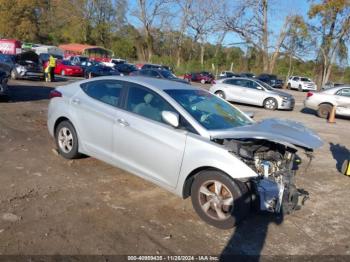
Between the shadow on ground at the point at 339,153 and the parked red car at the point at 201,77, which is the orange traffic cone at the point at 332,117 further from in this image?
the parked red car at the point at 201,77

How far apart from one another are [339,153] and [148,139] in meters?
6.12

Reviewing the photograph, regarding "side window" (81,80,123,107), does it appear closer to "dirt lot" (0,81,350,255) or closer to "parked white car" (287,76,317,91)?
"dirt lot" (0,81,350,255)

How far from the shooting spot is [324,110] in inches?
651

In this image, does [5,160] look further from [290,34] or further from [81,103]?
[290,34]

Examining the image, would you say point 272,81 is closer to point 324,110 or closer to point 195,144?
point 324,110

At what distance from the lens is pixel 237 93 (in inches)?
765

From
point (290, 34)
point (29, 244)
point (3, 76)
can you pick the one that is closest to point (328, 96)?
point (3, 76)

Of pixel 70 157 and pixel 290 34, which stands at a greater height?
pixel 290 34

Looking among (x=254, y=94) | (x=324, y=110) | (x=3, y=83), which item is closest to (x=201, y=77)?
(x=254, y=94)

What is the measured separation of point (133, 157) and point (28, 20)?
250 feet

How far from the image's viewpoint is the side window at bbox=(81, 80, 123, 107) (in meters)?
5.66

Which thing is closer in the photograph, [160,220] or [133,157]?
[160,220]

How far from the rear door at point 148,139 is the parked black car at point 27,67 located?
691 inches

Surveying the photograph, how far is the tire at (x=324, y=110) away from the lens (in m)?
16.4
